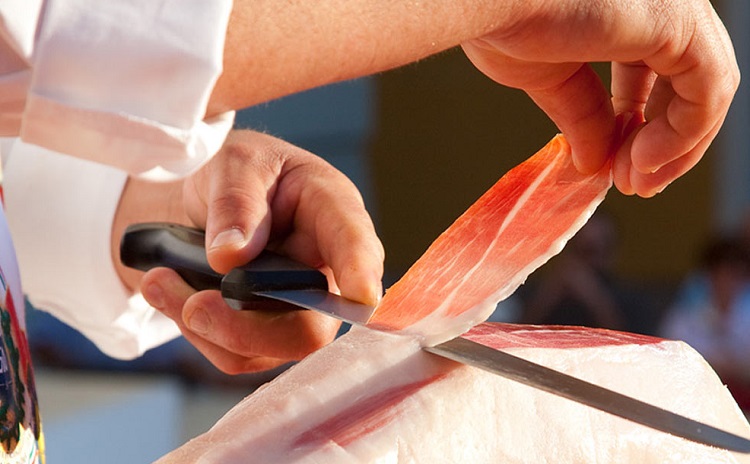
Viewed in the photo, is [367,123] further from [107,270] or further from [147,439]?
[107,270]

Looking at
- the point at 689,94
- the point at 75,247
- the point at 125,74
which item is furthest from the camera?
the point at 75,247

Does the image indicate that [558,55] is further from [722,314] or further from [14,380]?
[722,314]

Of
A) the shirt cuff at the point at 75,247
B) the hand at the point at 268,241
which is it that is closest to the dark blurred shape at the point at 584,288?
the shirt cuff at the point at 75,247

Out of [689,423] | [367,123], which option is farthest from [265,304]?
[367,123]

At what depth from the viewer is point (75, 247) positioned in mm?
1373

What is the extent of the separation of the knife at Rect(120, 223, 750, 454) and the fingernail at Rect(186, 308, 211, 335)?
29 millimetres

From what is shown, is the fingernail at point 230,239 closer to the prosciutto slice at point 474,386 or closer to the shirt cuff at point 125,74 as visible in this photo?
the prosciutto slice at point 474,386

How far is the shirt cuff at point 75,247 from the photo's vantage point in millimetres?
1345

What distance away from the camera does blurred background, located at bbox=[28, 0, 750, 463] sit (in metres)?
4.55

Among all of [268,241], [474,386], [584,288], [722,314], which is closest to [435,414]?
[474,386]

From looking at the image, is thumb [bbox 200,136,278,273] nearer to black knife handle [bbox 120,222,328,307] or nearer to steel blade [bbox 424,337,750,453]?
black knife handle [bbox 120,222,328,307]

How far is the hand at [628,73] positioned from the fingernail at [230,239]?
28 cm

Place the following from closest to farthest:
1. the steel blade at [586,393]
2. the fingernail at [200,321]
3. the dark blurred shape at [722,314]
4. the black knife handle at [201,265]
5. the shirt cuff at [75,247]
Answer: the steel blade at [586,393] → the black knife handle at [201,265] → the fingernail at [200,321] → the shirt cuff at [75,247] → the dark blurred shape at [722,314]

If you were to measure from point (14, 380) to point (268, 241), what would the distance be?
1.01ft
